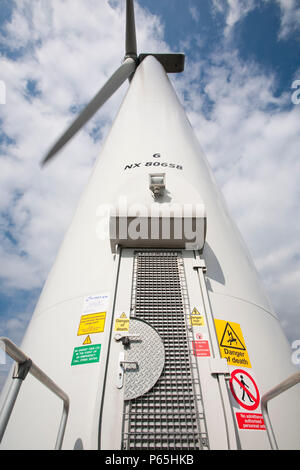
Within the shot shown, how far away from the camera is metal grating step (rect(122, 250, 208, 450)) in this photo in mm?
1877

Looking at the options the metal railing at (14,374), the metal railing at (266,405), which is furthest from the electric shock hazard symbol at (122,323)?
the metal railing at (266,405)

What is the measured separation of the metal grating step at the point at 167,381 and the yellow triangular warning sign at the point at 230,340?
40 cm

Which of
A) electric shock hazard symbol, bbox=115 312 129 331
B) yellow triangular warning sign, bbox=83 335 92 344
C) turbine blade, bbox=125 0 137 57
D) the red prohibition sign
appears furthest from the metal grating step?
turbine blade, bbox=125 0 137 57

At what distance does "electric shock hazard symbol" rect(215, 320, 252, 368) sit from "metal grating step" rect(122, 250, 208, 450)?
37 centimetres

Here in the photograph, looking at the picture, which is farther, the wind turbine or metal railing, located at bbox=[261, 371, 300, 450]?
the wind turbine

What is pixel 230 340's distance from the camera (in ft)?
8.25

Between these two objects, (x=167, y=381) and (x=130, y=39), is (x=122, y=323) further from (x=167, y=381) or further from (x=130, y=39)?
(x=130, y=39)

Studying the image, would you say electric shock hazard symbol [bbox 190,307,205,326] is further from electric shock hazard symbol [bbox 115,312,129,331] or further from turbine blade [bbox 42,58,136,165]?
turbine blade [bbox 42,58,136,165]

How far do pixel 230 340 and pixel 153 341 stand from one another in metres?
0.79
